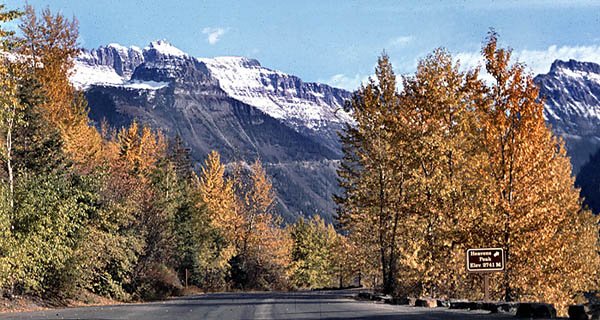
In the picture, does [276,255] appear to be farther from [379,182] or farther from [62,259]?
[62,259]

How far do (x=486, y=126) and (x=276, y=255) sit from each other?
46494 mm

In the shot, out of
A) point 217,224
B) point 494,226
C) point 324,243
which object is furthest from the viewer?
point 324,243

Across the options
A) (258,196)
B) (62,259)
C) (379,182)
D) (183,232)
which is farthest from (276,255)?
(62,259)

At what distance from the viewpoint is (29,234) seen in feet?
94.6

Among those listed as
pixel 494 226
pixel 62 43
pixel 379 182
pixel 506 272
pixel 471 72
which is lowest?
pixel 506 272

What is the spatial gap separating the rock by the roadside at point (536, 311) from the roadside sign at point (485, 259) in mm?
5070

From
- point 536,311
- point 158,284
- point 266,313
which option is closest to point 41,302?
point 266,313

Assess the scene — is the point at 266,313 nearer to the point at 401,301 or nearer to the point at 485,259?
the point at 401,301

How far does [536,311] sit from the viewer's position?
17.8 meters

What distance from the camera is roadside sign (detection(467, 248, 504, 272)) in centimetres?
2353

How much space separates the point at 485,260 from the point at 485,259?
38 mm

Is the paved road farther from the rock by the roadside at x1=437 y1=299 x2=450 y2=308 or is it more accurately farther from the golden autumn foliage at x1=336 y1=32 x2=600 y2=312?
the golden autumn foliage at x1=336 y1=32 x2=600 y2=312

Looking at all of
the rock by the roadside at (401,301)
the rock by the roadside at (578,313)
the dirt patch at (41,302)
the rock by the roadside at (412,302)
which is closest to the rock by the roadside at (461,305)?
the rock by the roadside at (412,302)

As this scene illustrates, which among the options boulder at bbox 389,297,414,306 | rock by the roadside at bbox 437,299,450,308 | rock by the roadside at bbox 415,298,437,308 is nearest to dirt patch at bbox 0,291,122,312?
boulder at bbox 389,297,414,306
